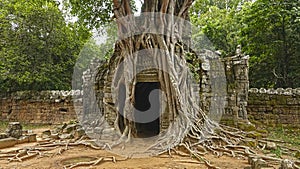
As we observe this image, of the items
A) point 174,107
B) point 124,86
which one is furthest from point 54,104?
point 174,107

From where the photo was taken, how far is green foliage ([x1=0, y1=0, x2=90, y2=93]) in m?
12.2

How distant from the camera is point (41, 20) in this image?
12.7 m

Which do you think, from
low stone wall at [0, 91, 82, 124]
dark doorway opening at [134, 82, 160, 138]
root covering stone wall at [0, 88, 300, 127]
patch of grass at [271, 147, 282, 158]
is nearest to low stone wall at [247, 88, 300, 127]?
root covering stone wall at [0, 88, 300, 127]

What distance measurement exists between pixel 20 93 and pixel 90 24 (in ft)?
16.2

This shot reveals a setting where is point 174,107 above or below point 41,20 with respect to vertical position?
below

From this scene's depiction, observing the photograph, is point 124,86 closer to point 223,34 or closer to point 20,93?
point 20,93

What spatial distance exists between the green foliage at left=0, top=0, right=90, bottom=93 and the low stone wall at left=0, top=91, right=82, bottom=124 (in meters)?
0.61

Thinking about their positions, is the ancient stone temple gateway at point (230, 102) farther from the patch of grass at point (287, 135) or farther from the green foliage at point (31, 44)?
the green foliage at point (31, 44)

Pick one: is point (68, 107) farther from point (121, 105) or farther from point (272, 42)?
point (272, 42)

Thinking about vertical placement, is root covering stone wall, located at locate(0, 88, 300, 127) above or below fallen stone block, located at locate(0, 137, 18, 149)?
above

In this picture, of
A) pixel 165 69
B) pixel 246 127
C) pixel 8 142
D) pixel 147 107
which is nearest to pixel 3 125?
pixel 8 142

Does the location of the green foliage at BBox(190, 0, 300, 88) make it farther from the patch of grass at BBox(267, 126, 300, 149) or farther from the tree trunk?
the tree trunk

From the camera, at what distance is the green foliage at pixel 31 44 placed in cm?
1223

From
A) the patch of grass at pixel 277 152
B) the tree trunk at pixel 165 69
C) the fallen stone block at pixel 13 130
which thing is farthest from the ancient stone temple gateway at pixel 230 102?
the fallen stone block at pixel 13 130
